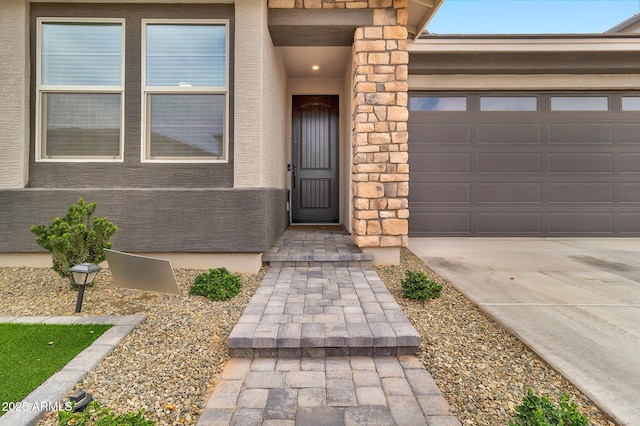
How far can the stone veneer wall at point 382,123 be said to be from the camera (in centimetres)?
379

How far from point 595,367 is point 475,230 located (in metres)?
4.45

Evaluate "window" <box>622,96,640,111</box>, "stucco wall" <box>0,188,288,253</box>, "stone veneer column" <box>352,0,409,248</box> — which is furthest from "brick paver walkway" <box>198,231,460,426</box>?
"window" <box>622,96,640,111</box>

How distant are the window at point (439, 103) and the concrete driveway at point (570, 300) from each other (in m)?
2.39

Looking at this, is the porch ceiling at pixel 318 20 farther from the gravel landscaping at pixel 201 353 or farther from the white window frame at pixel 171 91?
the gravel landscaping at pixel 201 353

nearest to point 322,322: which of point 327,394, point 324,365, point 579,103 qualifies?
point 324,365

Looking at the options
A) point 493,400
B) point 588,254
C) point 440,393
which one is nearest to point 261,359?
Result: point 440,393

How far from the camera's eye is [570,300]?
268 centimetres

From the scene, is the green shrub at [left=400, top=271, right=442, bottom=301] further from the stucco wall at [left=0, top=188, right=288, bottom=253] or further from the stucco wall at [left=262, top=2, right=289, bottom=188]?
the stucco wall at [left=262, top=2, right=289, bottom=188]

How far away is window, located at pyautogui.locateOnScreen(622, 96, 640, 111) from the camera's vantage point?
19.1 feet

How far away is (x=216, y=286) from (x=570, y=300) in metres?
2.89

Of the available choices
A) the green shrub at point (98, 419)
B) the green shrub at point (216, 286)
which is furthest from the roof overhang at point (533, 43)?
the green shrub at point (98, 419)

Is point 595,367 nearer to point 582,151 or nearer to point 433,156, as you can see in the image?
point 433,156

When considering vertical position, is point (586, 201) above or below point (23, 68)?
below

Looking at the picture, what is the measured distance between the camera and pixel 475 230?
233 inches
